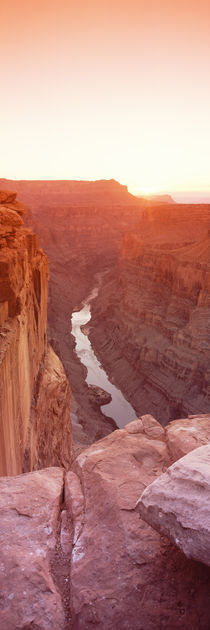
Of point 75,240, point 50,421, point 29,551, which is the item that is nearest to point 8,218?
point 50,421

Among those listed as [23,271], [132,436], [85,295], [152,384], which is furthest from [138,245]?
[132,436]

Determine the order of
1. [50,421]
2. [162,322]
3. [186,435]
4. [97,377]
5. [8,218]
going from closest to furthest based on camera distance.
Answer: [186,435]
[8,218]
[50,421]
[97,377]
[162,322]

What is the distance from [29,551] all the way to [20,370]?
5.90 m

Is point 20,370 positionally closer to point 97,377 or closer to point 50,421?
point 50,421

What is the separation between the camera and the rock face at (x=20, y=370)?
7.23 m

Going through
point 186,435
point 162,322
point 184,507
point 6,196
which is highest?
point 6,196

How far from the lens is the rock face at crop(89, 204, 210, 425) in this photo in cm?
3102

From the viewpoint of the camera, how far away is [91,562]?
306cm

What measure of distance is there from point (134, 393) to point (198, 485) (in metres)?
31.1

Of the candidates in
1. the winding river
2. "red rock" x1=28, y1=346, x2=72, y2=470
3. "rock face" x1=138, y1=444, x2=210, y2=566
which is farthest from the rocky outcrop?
the winding river

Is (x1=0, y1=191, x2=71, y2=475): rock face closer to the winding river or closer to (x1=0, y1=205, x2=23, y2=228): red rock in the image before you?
(x1=0, y1=205, x2=23, y2=228): red rock

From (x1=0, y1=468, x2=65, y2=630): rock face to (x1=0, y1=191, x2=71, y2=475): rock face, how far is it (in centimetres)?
251

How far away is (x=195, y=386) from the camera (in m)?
30.2

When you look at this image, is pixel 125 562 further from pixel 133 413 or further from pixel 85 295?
pixel 85 295
